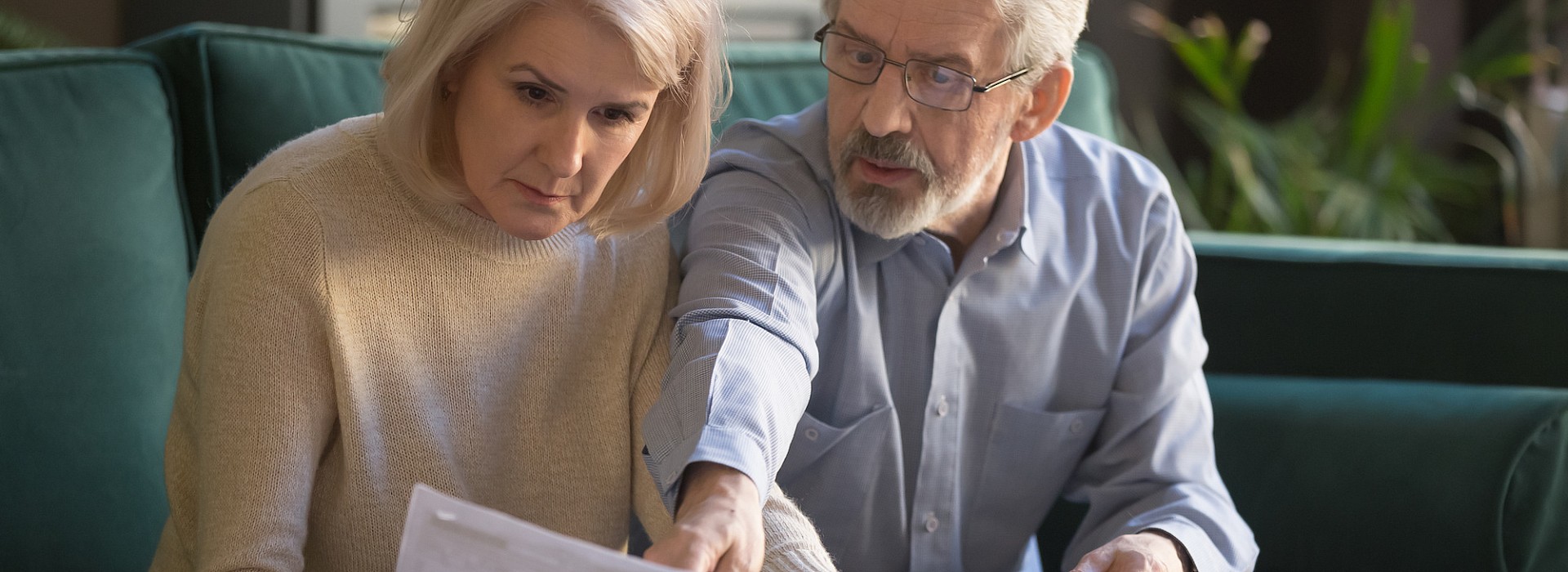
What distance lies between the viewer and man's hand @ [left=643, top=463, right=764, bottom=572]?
0.81 meters

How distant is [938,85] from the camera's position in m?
1.20

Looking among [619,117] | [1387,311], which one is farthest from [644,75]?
[1387,311]

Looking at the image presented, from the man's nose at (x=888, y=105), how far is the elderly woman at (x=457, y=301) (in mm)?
194

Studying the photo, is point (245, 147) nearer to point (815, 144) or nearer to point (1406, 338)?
point (815, 144)

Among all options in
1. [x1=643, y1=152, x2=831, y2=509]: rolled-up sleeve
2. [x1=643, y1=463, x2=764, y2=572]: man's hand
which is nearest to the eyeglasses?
[x1=643, y1=152, x2=831, y2=509]: rolled-up sleeve

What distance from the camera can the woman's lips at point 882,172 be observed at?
1.21 metres

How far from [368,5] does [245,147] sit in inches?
38.5

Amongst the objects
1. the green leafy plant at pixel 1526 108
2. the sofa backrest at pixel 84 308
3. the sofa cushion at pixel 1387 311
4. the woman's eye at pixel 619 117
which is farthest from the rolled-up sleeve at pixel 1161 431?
the green leafy plant at pixel 1526 108

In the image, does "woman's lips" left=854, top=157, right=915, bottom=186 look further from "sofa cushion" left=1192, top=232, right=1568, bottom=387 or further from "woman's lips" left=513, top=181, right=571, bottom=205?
"sofa cushion" left=1192, top=232, right=1568, bottom=387

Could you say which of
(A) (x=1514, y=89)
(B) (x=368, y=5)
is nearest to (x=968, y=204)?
(B) (x=368, y=5)

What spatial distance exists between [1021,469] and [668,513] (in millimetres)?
421

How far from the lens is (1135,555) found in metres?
1.16

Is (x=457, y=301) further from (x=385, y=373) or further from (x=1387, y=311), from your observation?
(x=1387, y=311)

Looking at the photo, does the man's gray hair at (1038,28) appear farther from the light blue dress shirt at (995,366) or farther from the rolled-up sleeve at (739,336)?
the rolled-up sleeve at (739,336)
